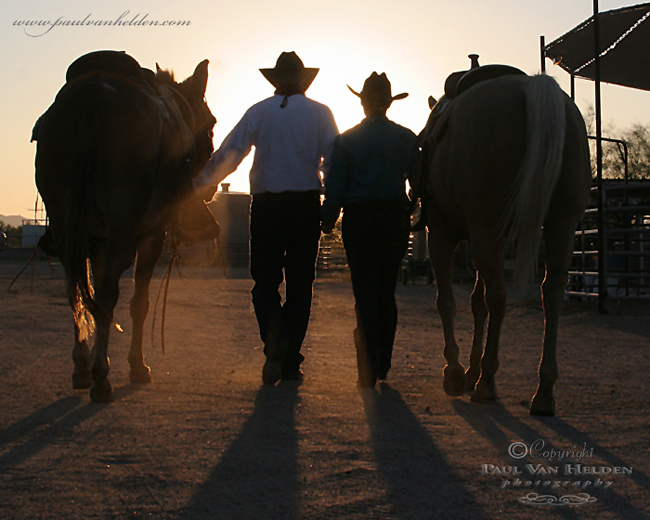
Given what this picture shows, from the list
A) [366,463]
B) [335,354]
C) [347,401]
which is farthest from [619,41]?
[366,463]

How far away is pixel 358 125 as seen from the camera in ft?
16.7

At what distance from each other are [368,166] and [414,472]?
263cm

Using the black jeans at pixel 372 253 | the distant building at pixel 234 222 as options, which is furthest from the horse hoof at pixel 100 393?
the distant building at pixel 234 222

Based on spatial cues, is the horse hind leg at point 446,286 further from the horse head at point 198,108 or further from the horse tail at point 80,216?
the horse tail at point 80,216

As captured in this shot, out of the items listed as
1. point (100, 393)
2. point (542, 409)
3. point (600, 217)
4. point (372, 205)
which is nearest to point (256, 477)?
point (100, 393)

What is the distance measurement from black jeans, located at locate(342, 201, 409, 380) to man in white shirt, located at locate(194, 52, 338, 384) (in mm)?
341

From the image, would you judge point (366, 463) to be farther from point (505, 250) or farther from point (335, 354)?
point (335, 354)

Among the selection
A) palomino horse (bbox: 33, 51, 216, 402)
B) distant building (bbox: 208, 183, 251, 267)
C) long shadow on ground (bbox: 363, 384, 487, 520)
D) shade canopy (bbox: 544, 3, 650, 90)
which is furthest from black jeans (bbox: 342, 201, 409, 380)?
distant building (bbox: 208, 183, 251, 267)

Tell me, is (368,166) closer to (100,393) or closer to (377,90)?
(377,90)

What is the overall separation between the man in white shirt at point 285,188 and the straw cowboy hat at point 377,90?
1.09ft

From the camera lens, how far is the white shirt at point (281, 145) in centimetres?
507

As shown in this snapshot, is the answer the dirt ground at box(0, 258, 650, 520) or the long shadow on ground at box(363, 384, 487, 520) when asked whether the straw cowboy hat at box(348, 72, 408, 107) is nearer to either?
the dirt ground at box(0, 258, 650, 520)

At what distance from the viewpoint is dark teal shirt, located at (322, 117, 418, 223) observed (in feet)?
16.2

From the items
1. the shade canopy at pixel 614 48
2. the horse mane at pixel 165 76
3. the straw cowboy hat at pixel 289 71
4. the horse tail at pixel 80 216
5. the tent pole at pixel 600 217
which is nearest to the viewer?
the horse tail at pixel 80 216
